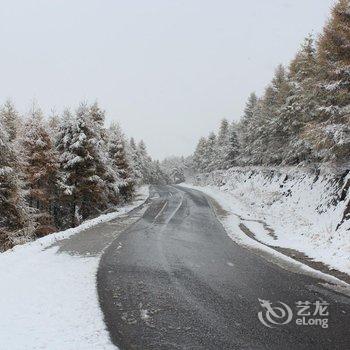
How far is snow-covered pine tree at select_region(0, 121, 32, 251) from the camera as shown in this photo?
18312 millimetres

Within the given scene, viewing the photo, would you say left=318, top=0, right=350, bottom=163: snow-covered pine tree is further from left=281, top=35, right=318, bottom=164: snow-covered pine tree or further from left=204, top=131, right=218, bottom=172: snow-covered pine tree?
left=204, top=131, right=218, bottom=172: snow-covered pine tree

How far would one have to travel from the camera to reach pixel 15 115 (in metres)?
44.2

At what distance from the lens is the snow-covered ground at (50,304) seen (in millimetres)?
6215

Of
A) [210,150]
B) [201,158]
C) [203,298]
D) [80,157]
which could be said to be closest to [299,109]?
[80,157]

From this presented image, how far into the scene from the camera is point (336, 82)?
57.4 feet

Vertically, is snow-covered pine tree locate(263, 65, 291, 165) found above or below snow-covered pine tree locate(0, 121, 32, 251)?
above

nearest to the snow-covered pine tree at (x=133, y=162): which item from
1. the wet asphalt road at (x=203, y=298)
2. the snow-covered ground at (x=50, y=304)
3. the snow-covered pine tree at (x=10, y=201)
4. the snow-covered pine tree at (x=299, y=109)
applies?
the snow-covered pine tree at (x=299, y=109)

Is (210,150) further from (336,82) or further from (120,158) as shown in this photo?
(336,82)

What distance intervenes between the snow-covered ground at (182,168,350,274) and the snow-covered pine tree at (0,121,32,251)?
998cm

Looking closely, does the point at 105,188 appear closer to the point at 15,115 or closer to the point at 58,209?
the point at 58,209

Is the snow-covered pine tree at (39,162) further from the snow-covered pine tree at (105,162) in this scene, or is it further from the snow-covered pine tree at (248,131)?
the snow-covered pine tree at (248,131)

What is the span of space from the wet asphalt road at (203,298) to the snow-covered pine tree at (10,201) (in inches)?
251

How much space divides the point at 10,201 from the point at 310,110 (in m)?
19.2

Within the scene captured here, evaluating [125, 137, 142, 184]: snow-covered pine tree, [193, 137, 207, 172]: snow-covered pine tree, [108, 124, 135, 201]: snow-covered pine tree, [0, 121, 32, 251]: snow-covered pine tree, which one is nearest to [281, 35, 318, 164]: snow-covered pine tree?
[108, 124, 135, 201]: snow-covered pine tree
